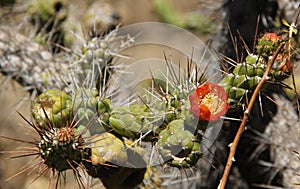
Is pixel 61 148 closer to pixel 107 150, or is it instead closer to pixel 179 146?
pixel 107 150

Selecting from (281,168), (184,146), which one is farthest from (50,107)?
(281,168)

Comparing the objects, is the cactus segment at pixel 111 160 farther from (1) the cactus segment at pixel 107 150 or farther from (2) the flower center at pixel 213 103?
(2) the flower center at pixel 213 103

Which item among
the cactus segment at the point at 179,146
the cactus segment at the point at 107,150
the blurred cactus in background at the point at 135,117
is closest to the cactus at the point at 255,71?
the blurred cactus in background at the point at 135,117

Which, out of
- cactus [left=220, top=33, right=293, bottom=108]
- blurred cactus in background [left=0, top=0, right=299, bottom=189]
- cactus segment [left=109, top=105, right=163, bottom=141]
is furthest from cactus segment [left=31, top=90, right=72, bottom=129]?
cactus [left=220, top=33, right=293, bottom=108]

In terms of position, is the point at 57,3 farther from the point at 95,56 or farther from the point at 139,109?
the point at 139,109

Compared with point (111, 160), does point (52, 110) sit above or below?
above

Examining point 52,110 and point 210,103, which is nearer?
point 210,103

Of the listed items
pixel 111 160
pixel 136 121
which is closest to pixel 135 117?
pixel 136 121
